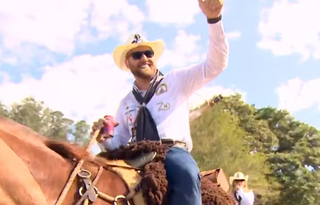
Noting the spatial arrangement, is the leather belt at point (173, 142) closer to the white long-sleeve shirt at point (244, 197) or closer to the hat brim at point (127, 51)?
the hat brim at point (127, 51)

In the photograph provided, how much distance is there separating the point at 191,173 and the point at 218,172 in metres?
1.38

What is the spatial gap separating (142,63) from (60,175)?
1920 millimetres

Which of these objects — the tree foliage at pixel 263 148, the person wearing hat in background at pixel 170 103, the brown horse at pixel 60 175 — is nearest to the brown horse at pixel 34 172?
the brown horse at pixel 60 175

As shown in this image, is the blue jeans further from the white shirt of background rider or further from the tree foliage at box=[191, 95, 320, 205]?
the tree foliage at box=[191, 95, 320, 205]

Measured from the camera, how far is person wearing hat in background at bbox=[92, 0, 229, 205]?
4.32m

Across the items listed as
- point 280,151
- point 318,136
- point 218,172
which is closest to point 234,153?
point 280,151

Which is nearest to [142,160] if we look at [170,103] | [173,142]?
[173,142]

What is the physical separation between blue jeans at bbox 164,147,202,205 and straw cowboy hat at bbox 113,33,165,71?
1.49 m

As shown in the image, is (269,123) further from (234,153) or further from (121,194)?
(121,194)

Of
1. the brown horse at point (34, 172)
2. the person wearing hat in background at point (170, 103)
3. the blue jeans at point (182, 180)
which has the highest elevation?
the person wearing hat in background at point (170, 103)

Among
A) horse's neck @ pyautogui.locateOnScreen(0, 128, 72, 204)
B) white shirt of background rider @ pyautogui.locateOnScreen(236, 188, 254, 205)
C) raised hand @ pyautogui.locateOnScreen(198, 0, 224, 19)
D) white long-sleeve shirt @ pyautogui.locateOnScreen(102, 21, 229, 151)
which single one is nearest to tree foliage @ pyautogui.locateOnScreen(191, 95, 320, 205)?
white shirt of background rider @ pyautogui.locateOnScreen(236, 188, 254, 205)

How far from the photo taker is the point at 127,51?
5551mm

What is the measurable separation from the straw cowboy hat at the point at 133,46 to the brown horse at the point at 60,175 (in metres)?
1.38

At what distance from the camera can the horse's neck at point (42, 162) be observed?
348 centimetres
